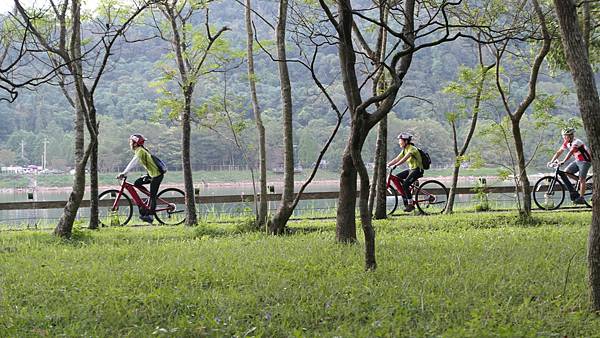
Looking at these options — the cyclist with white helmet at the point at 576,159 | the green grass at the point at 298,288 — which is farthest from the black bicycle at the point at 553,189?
the green grass at the point at 298,288

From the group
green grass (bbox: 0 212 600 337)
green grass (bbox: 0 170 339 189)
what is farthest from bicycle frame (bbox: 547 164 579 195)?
green grass (bbox: 0 170 339 189)

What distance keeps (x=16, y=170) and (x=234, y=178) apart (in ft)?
34.1

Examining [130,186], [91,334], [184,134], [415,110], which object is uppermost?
[415,110]

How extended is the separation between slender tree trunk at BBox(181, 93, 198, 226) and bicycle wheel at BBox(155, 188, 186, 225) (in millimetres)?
911

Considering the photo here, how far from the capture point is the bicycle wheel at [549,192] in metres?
13.8

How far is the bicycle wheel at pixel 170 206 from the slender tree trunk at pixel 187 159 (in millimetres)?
911

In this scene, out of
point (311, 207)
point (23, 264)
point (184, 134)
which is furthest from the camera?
point (311, 207)

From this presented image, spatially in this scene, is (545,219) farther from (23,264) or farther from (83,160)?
(23,264)

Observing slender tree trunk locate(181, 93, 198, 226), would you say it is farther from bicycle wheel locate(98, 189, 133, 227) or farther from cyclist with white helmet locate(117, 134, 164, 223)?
bicycle wheel locate(98, 189, 133, 227)

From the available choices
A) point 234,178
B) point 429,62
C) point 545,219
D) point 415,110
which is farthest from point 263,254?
point 415,110

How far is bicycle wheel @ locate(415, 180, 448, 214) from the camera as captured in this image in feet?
45.8

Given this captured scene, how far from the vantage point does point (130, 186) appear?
500 inches

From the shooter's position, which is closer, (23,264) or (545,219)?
(23,264)

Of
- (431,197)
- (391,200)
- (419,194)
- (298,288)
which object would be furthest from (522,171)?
→ (298,288)
